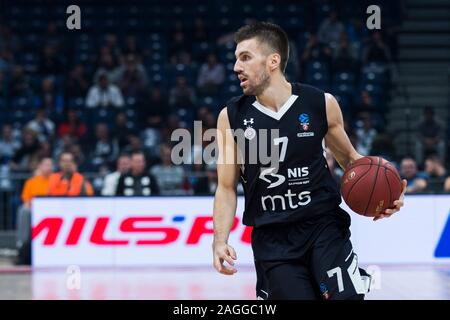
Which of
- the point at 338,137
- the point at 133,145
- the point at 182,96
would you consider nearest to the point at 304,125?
the point at 338,137

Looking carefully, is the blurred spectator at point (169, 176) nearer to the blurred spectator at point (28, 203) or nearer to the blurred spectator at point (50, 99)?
the blurred spectator at point (28, 203)

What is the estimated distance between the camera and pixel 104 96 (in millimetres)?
17969

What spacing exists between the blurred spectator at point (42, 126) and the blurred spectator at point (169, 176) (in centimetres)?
291

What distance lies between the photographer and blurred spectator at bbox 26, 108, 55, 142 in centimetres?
1714

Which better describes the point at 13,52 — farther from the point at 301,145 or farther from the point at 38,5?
the point at 301,145

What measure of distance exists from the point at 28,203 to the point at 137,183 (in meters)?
1.68

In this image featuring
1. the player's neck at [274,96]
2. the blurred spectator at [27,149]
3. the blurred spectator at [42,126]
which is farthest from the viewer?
the blurred spectator at [42,126]

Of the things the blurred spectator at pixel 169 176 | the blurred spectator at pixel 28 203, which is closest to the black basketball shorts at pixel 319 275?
the blurred spectator at pixel 28 203

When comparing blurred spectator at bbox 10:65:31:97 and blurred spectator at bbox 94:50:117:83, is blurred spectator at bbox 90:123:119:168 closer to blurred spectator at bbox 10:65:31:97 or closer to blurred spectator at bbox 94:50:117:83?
blurred spectator at bbox 94:50:117:83

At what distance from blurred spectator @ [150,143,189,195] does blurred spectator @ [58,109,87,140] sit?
261 centimetres

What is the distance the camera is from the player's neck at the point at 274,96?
5750 millimetres

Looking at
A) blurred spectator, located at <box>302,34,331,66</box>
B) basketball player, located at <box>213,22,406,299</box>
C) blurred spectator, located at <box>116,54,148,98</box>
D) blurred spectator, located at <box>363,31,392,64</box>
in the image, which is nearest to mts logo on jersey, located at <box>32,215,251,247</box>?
blurred spectator, located at <box>116,54,148,98</box>
